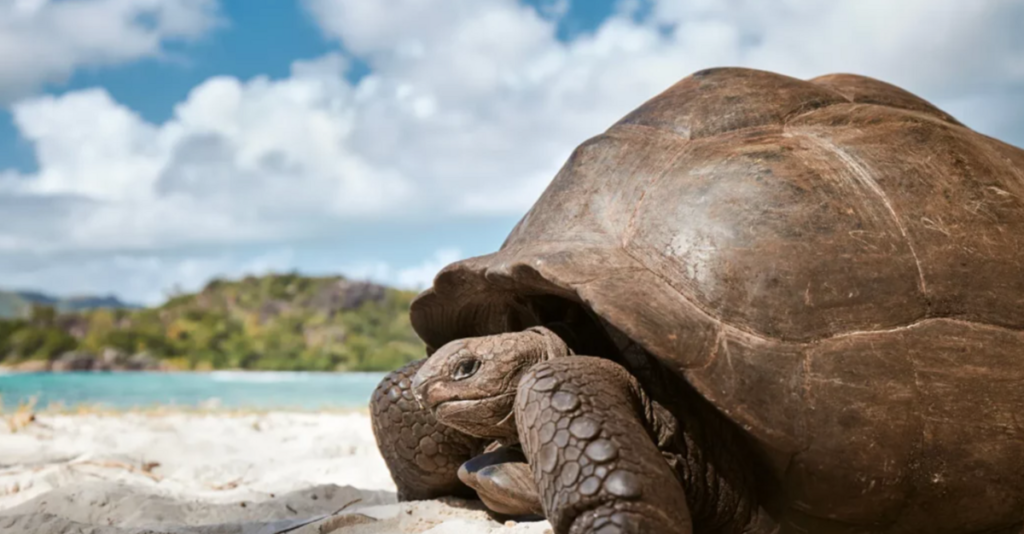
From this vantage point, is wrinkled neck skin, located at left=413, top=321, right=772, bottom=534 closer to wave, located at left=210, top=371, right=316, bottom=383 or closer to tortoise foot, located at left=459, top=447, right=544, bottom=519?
tortoise foot, located at left=459, top=447, right=544, bottom=519

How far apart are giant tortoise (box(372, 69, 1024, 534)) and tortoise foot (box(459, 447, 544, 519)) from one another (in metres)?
0.01

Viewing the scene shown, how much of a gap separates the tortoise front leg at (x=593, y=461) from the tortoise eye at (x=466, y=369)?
38cm

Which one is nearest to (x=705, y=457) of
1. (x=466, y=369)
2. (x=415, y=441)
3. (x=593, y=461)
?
(x=593, y=461)

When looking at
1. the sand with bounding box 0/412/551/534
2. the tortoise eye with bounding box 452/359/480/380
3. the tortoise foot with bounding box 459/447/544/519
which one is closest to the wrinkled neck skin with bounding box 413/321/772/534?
the tortoise eye with bounding box 452/359/480/380

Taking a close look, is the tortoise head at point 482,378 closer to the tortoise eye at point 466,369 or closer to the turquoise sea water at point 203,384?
the tortoise eye at point 466,369

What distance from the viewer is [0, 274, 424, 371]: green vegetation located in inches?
985

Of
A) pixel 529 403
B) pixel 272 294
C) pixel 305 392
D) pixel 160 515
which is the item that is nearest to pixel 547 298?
pixel 529 403

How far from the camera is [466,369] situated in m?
2.81

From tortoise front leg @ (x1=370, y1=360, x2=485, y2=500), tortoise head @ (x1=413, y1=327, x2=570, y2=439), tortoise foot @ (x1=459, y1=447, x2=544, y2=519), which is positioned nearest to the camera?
tortoise head @ (x1=413, y1=327, x2=570, y2=439)

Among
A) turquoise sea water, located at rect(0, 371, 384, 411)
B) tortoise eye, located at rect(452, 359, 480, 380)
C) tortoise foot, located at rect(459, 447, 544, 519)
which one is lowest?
turquoise sea water, located at rect(0, 371, 384, 411)

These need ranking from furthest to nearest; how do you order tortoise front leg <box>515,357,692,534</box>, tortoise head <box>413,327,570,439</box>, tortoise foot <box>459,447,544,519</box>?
tortoise foot <box>459,447,544,519</box>, tortoise head <box>413,327,570,439</box>, tortoise front leg <box>515,357,692,534</box>

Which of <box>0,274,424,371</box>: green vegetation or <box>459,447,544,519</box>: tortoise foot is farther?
<box>0,274,424,371</box>: green vegetation

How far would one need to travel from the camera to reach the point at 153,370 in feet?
81.9

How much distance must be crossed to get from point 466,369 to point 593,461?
74 cm
